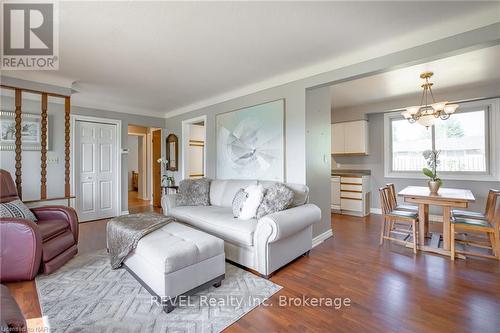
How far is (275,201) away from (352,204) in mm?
3121

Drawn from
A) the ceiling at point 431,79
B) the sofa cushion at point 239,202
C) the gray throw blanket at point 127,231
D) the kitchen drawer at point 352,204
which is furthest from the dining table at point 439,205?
the gray throw blanket at point 127,231

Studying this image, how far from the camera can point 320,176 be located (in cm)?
339

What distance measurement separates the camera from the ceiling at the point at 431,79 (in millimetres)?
2900

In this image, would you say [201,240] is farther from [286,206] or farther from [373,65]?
[373,65]

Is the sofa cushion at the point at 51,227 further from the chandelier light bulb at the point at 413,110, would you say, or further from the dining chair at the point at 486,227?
the chandelier light bulb at the point at 413,110

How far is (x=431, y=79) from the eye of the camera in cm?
360

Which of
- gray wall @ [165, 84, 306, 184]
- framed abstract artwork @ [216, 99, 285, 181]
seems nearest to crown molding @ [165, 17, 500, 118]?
gray wall @ [165, 84, 306, 184]

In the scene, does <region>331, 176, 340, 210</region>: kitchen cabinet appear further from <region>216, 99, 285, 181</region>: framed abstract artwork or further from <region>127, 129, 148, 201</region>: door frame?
<region>127, 129, 148, 201</region>: door frame

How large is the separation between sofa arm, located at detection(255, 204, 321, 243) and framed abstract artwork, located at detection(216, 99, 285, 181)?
0.79 meters

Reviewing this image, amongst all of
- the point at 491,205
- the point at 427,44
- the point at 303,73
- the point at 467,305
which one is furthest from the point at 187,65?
the point at 491,205

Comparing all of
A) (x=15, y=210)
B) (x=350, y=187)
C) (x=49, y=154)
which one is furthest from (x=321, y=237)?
(x=49, y=154)

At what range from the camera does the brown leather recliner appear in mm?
2082

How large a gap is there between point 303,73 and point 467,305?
9.46ft

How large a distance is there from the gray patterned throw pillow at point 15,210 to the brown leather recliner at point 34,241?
155 mm
